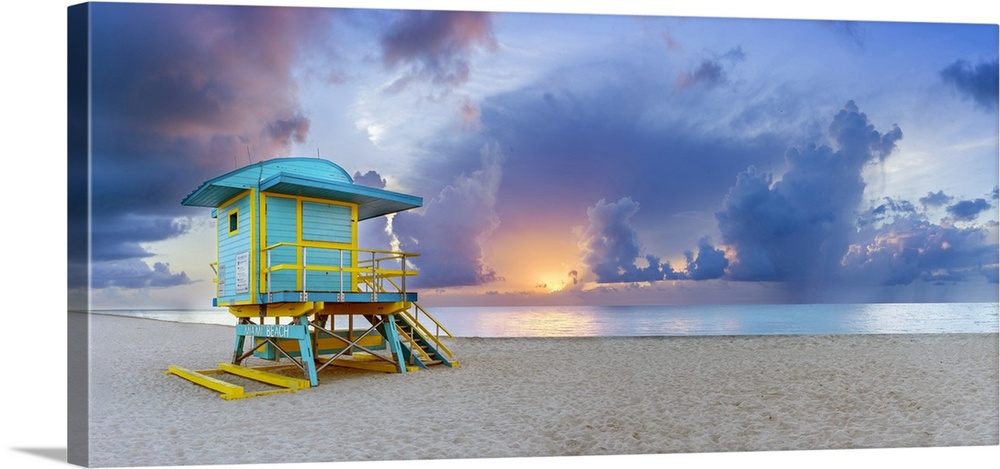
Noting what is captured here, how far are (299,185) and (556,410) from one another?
4664 millimetres

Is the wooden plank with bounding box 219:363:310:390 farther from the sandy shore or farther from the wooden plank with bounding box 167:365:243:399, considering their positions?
the wooden plank with bounding box 167:365:243:399

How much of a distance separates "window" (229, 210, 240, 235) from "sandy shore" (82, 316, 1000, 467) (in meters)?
2.31

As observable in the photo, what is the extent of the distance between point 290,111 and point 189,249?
3.29 meters

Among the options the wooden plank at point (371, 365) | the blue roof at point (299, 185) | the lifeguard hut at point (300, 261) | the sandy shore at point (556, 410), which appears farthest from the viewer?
the wooden plank at point (371, 365)

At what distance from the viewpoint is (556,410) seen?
30.9 ft

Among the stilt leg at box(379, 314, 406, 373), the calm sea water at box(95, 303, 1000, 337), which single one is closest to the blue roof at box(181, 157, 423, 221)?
the stilt leg at box(379, 314, 406, 373)

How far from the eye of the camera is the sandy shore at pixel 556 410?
26.4 ft

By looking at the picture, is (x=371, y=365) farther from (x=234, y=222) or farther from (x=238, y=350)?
(x=234, y=222)

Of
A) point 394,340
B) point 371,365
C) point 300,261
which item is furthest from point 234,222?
point 371,365

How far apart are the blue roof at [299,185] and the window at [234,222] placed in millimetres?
247

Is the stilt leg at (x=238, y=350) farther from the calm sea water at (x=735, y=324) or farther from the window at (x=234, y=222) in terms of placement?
the calm sea water at (x=735, y=324)

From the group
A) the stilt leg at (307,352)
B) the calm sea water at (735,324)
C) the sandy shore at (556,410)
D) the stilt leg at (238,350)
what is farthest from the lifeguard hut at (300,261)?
the calm sea water at (735,324)

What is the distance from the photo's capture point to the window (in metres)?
12.0

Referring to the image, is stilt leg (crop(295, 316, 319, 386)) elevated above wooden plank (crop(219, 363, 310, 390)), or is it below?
above
